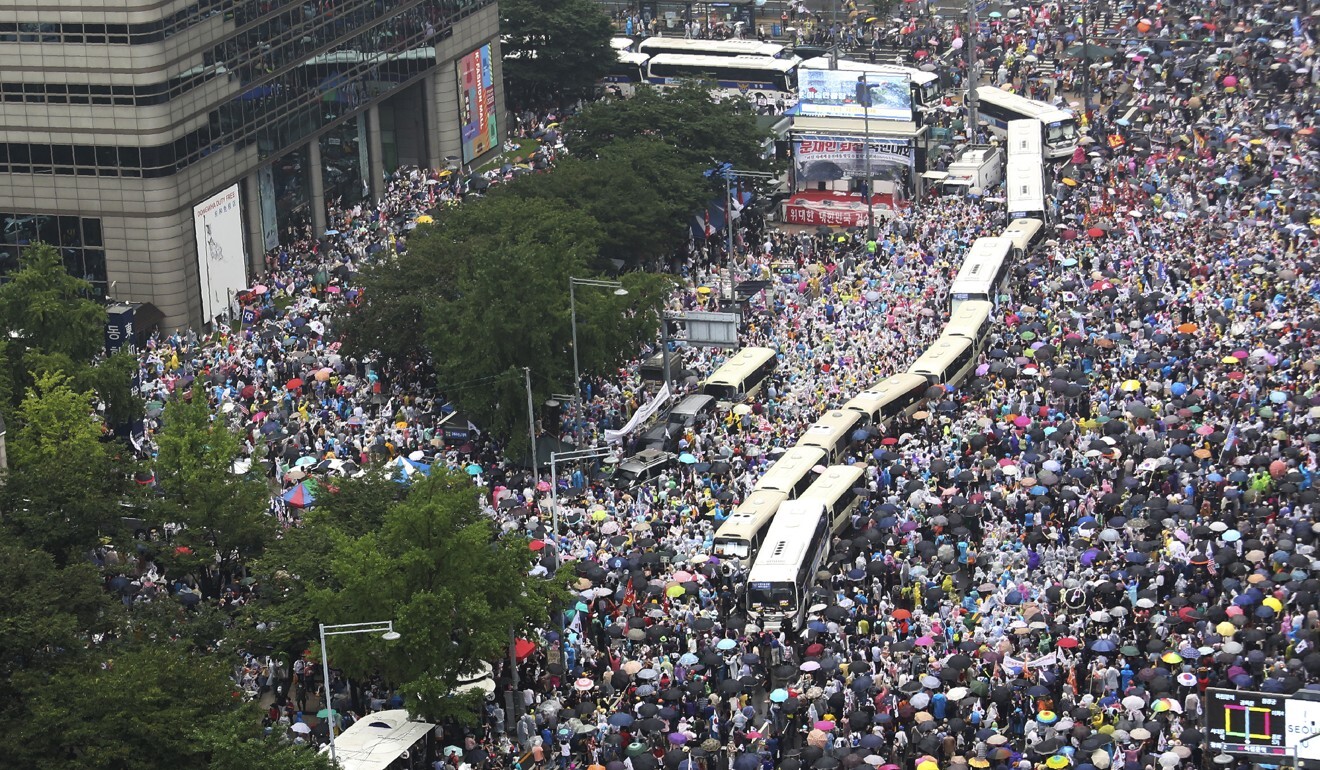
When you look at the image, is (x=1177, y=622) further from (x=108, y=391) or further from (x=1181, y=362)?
(x=108, y=391)

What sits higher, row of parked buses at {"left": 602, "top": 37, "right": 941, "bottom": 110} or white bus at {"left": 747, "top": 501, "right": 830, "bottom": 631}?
row of parked buses at {"left": 602, "top": 37, "right": 941, "bottom": 110}

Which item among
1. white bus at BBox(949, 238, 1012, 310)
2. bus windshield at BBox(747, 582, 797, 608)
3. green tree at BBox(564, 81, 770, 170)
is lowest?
bus windshield at BBox(747, 582, 797, 608)

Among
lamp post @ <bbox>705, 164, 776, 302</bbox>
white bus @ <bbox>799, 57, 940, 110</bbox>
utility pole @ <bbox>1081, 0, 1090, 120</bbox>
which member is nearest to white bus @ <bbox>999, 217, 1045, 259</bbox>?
lamp post @ <bbox>705, 164, 776, 302</bbox>

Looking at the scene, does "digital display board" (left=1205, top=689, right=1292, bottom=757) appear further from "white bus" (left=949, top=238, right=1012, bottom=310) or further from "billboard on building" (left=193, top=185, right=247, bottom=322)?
"billboard on building" (left=193, top=185, right=247, bottom=322)

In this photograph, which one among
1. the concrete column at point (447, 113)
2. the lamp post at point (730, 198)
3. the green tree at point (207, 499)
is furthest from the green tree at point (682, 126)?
the green tree at point (207, 499)

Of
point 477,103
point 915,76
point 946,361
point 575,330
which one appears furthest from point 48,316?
point 915,76

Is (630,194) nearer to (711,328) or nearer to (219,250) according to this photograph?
(711,328)

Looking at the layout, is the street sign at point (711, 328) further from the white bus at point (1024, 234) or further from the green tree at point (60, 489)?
the green tree at point (60, 489)
